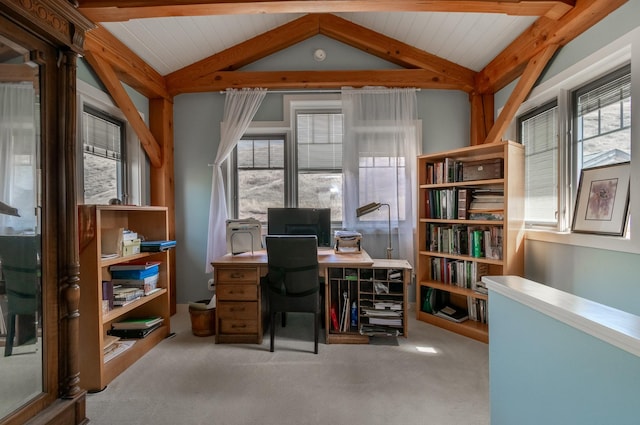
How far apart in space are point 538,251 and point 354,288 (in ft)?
5.11

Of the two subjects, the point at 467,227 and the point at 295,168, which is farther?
the point at 295,168

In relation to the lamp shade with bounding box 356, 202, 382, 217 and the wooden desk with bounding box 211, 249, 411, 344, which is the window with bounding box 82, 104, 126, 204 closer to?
the wooden desk with bounding box 211, 249, 411, 344

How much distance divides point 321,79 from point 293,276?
208 cm

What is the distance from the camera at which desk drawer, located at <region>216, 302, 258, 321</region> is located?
7.98 ft

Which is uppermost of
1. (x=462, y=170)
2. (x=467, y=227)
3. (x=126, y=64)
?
(x=126, y=64)

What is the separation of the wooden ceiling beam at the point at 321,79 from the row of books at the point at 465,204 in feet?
3.89

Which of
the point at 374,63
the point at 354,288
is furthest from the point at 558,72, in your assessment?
the point at 354,288

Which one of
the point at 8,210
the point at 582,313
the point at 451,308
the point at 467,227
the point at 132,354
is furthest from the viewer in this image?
the point at 451,308

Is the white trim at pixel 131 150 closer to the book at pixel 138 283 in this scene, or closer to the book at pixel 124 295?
the book at pixel 138 283

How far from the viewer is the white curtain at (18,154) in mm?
→ 1323

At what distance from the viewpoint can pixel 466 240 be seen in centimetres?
274

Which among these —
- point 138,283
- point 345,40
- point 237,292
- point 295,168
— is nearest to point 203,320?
point 237,292

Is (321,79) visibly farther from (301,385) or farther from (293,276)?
(301,385)

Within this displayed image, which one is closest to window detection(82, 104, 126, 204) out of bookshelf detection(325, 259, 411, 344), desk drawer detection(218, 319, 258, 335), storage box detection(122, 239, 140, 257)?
storage box detection(122, 239, 140, 257)
